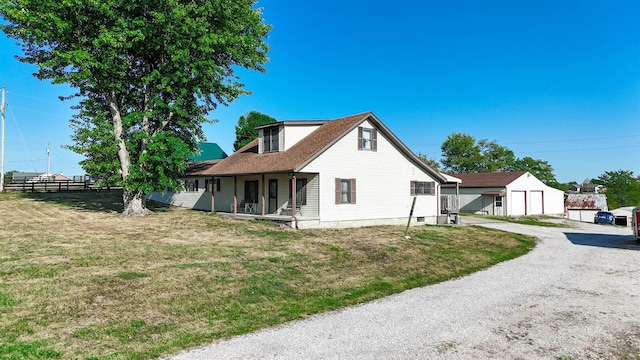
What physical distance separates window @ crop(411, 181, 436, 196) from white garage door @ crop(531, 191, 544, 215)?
20309 mm

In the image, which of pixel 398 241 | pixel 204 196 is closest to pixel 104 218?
pixel 204 196

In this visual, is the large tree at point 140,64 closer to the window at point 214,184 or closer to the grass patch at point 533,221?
the window at point 214,184

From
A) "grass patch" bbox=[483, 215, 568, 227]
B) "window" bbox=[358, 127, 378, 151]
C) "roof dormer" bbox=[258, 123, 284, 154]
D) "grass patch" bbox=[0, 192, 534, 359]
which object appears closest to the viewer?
"grass patch" bbox=[0, 192, 534, 359]

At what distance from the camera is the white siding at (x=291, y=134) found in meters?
22.0

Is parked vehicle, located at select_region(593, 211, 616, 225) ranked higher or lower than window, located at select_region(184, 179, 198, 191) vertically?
→ lower

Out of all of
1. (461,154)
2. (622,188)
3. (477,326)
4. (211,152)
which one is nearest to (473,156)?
(461,154)

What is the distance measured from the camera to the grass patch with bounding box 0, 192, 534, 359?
614cm

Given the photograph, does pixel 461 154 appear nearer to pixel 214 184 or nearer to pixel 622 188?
pixel 622 188

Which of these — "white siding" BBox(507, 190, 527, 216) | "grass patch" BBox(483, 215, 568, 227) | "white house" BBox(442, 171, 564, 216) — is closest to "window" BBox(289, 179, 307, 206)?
"grass patch" BBox(483, 215, 568, 227)

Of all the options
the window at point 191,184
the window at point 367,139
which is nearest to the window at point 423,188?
the window at point 367,139

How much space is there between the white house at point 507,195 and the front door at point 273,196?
23839 millimetres

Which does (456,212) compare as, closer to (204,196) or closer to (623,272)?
(623,272)

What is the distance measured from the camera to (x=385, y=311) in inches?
296

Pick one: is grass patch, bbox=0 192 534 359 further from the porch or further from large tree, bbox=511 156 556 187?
large tree, bbox=511 156 556 187
